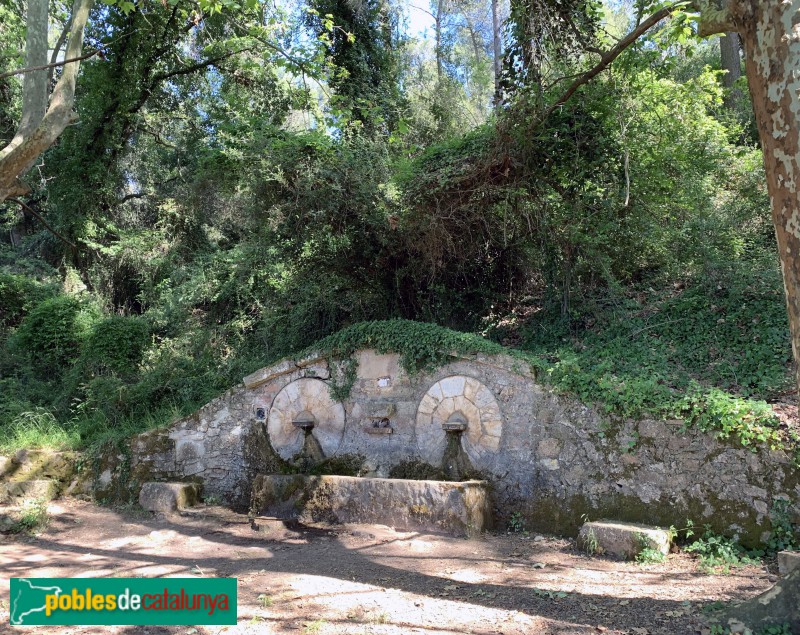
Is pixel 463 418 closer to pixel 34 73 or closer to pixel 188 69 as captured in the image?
pixel 34 73

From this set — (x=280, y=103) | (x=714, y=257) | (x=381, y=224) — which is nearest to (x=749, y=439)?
(x=714, y=257)

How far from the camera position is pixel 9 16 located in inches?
453

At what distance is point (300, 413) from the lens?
25.1 ft

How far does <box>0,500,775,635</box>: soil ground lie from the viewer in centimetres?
376

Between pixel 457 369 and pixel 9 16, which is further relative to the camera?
pixel 9 16

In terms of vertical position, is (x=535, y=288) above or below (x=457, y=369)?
above

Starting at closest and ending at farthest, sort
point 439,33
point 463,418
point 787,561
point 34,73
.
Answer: point 787,561 < point 34,73 < point 463,418 < point 439,33

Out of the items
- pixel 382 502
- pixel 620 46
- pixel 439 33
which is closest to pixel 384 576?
pixel 382 502

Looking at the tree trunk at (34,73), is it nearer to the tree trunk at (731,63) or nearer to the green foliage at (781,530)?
the green foliage at (781,530)

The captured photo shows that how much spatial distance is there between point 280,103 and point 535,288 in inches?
281

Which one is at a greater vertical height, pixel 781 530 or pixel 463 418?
pixel 463 418

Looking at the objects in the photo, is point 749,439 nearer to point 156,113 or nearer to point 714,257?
point 714,257

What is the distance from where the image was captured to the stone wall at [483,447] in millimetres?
5176

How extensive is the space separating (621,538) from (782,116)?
3450 millimetres
